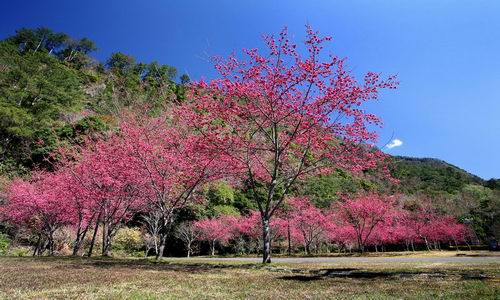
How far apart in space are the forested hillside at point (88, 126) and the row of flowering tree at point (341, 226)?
3093 mm

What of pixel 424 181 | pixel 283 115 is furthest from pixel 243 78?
pixel 424 181

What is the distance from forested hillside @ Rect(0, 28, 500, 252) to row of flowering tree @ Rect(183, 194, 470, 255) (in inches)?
122

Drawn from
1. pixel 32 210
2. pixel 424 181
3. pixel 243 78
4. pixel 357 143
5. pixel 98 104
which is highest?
pixel 98 104

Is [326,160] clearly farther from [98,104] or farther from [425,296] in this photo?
[98,104]

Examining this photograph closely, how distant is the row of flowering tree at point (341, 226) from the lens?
135 feet

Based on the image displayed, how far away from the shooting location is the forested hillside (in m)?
43.1

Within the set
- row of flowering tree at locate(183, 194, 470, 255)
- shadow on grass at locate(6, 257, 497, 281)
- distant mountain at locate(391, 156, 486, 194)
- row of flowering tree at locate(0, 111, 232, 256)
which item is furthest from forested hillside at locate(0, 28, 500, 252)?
shadow on grass at locate(6, 257, 497, 281)

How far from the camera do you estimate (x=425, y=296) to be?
5648 millimetres

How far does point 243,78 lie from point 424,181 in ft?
257

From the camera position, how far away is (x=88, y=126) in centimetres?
4725

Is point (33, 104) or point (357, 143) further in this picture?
point (33, 104)

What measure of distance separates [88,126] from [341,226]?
128 feet

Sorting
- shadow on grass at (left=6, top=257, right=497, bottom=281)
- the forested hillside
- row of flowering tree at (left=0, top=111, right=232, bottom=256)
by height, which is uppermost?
the forested hillside

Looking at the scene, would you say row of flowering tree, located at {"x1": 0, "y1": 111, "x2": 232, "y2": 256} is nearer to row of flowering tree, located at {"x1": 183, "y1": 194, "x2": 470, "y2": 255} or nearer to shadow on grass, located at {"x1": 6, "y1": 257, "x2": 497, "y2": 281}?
shadow on grass, located at {"x1": 6, "y1": 257, "x2": 497, "y2": 281}
